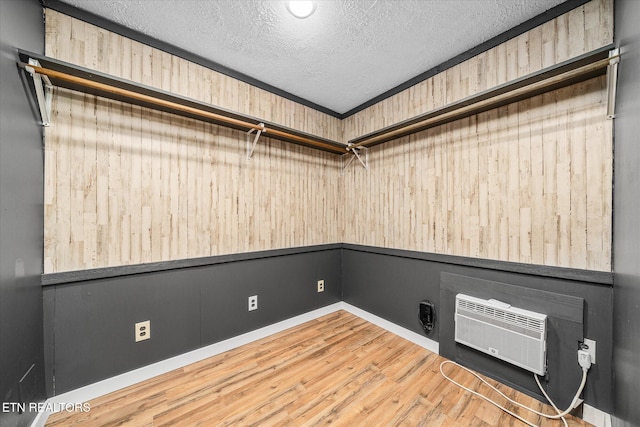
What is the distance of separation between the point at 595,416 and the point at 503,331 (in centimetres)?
57

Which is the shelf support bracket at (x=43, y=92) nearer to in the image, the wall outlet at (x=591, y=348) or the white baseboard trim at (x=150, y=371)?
the white baseboard trim at (x=150, y=371)

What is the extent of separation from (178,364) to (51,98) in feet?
6.86

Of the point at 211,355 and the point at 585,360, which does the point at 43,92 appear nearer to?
the point at 211,355

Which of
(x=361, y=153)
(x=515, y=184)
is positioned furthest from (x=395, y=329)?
(x=361, y=153)

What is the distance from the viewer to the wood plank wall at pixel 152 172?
1631 millimetres

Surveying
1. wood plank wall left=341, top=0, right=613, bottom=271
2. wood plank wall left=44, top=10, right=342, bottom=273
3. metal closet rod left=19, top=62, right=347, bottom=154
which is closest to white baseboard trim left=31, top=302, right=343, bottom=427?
wood plank wall left=44, top=10, right=342, bottom=273

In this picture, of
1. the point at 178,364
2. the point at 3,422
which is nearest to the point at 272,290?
the point at 178,364

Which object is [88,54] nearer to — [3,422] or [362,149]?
[3,422]

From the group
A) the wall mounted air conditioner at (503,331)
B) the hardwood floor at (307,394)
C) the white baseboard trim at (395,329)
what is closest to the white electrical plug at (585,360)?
the wall mounted air conditioner at (503,331)

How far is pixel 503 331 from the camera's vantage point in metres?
1.73

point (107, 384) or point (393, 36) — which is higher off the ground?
point (393, 36)


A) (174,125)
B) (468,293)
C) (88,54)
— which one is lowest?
(468,293)

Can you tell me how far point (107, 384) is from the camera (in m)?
1.71

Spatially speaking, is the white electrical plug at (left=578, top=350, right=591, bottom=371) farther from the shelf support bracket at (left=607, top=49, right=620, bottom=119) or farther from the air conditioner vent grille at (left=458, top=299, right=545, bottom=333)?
the shelf support bracket at (left=607, top=49, right=620, bottom=119)
